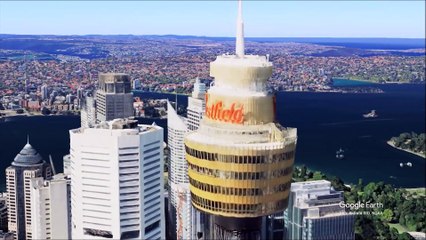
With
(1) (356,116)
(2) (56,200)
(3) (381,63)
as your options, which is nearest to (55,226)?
(2) (56,200)

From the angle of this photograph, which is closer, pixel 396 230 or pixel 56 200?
pixel 56 200

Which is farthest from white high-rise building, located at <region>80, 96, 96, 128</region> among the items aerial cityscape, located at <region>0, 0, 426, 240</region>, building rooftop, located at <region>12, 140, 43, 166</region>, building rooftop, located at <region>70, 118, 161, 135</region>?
building rooftop, located at <region>70, 118, 161, 135</region>

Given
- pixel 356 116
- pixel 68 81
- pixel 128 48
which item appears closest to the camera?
pixel 68 81

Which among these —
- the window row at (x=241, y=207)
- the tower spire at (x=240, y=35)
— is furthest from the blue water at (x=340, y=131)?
the tower spire at (x=240, y=35)

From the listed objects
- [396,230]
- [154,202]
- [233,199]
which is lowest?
[396,230]

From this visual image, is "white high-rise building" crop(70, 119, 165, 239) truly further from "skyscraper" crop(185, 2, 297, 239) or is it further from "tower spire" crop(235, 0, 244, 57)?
"tower spire" crop(235, 0, 244, 57)

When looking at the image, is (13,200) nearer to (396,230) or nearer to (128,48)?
(396,230)

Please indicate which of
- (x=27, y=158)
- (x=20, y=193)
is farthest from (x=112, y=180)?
(x=27, y=158)
